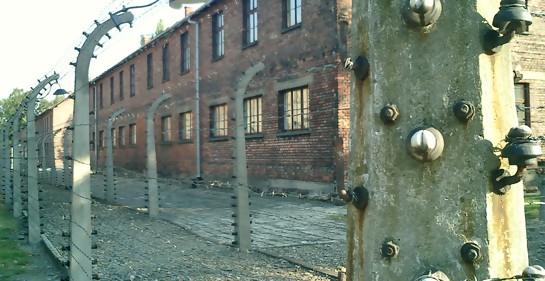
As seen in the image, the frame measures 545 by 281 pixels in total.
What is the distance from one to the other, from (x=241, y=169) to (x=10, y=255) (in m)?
3.60

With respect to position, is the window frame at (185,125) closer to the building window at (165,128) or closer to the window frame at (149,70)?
the building window at (165,128)

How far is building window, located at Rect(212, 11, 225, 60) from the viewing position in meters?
19.4

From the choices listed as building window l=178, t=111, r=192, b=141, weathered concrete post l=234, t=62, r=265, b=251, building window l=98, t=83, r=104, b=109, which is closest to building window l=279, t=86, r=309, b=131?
weathered concrete post l=234, t=62, r=265, b=251

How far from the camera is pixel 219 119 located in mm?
19625

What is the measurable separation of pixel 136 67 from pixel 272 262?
2497cm

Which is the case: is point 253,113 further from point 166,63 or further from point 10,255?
point 10,255

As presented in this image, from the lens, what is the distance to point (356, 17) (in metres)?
2.52

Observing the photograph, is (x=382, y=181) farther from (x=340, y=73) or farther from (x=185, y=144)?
(x=185, y=144)

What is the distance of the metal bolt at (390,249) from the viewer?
2.17 meters

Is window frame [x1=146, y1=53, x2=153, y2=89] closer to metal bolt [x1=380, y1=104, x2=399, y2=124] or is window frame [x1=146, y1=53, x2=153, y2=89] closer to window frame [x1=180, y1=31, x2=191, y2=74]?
window frame [x1=180, y1=31, x2=191, y2=74]

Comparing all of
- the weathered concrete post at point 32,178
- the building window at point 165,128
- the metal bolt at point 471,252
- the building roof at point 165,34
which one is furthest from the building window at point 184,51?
the metal bolt at point 471,252

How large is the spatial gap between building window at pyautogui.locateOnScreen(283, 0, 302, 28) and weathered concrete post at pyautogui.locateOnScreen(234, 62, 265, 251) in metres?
7.96

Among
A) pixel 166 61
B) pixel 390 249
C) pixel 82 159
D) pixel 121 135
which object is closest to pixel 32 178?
pixel 82 159

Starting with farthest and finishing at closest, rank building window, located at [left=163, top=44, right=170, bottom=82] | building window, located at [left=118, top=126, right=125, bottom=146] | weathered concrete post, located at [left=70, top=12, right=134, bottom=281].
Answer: building window, located at [left=118, top=126, right=125, bottom=146], building window, located at [left=163, top=44, right=170, bottom=82], weathered concrete post, located at [left=70, top=12, right=134, bottom=281]
